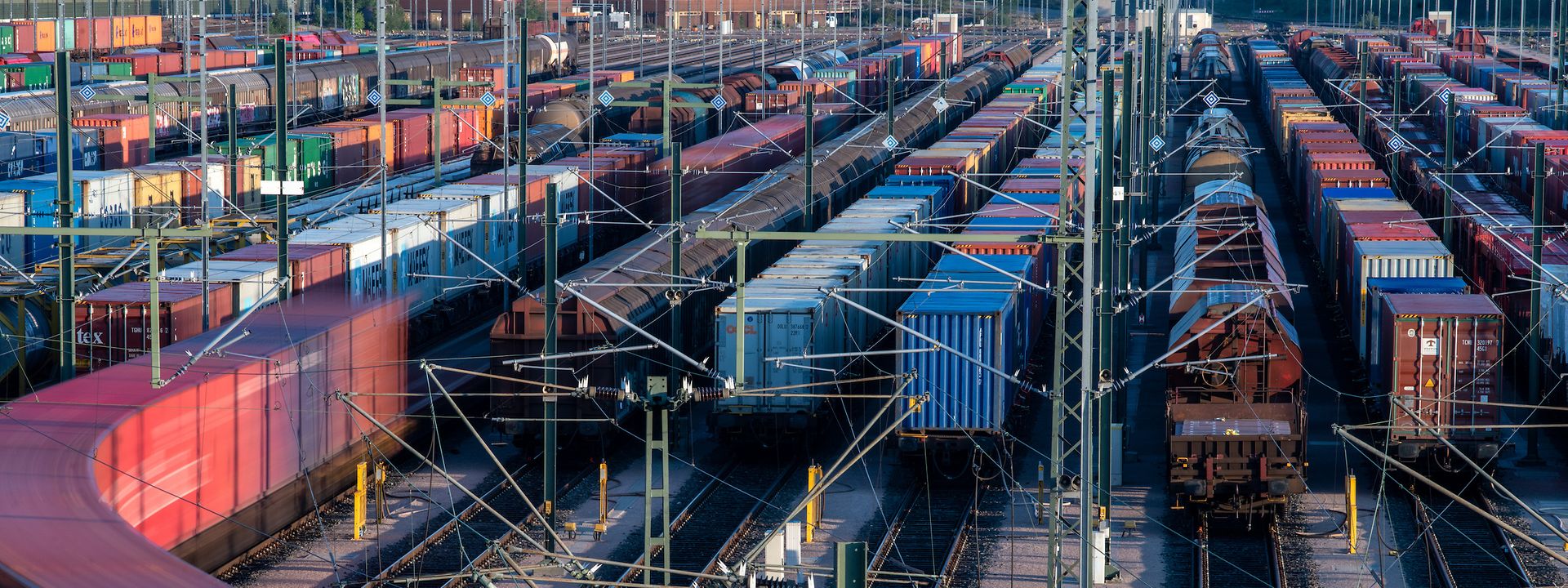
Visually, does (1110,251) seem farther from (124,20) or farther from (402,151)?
(124,20)

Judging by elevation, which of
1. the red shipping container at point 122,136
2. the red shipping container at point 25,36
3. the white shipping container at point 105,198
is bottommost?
the white shipping container at point 105,198

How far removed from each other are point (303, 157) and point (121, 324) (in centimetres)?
2738

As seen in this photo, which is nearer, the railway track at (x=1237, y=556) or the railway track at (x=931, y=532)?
the railway track at (x=1237, y=556)

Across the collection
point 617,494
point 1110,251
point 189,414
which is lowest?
point 617,494

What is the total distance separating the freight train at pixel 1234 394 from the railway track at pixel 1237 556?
0.45 metres

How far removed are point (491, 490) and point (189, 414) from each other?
22.5 feet

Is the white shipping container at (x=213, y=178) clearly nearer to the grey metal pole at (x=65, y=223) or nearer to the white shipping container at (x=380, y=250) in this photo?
the white shipping container at (x=380, y=250)

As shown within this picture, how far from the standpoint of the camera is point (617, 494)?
2981cm

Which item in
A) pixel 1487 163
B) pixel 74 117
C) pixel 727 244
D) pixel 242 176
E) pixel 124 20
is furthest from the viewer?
pixel 124 20

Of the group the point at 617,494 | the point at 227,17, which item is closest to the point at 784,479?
the point at 617,494

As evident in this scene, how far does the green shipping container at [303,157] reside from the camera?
181 feet

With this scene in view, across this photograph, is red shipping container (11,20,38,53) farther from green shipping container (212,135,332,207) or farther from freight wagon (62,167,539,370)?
freight wagon (62,167,539,370)

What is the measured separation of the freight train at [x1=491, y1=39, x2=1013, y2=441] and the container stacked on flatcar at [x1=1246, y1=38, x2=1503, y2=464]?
38.0 feet

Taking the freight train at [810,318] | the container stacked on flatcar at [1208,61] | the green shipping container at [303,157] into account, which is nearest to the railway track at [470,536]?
the freight train at [810,318]
